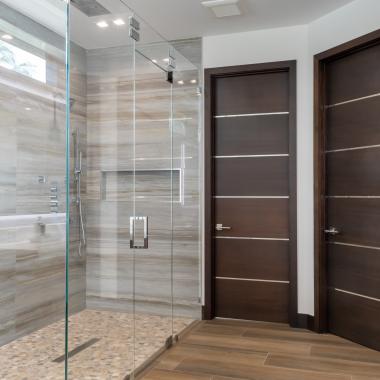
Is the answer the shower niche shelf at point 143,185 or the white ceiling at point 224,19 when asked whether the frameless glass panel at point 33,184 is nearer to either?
the shower niche shelf at point 143,185

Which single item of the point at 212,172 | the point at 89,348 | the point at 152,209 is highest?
the point at 212,172

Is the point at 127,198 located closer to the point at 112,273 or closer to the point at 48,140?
the point at 112,273

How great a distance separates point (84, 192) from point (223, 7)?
204 centimetres

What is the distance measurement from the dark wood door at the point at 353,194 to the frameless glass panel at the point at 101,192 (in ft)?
5.92

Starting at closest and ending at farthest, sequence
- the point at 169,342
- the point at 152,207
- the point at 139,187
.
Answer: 1. the point at 139,187
2. the point at 152,207
3. the point at 169,342

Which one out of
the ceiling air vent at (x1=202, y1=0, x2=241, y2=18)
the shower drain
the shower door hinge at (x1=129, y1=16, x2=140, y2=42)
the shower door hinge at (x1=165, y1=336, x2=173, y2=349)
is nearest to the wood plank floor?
the shower door hinge at (x1=165, y1=336, x2=173, y2=349)

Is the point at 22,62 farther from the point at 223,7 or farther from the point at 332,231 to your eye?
the point at 332,231

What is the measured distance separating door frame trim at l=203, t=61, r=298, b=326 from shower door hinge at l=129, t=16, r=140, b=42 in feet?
4.60

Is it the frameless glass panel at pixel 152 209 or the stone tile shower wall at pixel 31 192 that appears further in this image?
the frameless glass panel at pixel 152 209

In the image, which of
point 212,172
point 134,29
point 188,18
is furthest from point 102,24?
point 212,172

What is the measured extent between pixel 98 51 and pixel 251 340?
8.25 ft

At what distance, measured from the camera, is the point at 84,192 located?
2.52m

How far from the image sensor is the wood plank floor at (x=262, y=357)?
10.2 feet

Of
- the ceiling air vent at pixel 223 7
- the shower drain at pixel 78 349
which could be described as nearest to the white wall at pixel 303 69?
the ceiling air vent at pixel 223 7
